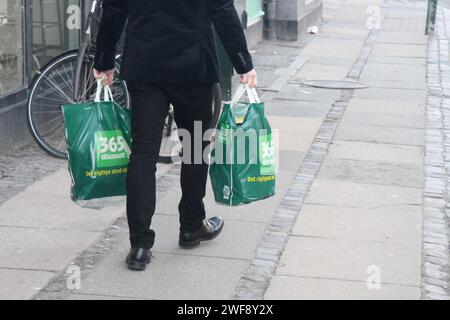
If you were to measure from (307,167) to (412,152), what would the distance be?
1.11m

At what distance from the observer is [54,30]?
8633 mm

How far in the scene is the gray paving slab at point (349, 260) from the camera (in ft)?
17.0

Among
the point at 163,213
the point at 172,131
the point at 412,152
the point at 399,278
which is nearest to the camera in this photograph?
the point at 399,278

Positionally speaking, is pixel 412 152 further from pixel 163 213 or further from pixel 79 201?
pixel 79 201

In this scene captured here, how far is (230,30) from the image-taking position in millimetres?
5031

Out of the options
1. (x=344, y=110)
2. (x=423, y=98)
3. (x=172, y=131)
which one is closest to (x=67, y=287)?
(x=172, y=131)

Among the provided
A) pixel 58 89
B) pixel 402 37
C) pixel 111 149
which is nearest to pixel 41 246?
pixel 111 149

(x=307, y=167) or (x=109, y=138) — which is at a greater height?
(x=109, y=138)

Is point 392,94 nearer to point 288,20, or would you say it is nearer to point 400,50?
point 400,50

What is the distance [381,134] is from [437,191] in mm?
1921

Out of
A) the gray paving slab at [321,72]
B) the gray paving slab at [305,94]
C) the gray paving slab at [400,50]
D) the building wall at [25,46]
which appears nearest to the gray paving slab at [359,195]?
the building wall at [25,46]

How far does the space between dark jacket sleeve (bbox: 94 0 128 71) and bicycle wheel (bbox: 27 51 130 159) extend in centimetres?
188

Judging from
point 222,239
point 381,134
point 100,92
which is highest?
point 100,92

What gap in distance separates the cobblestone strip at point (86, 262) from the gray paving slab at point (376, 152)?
2.05m
